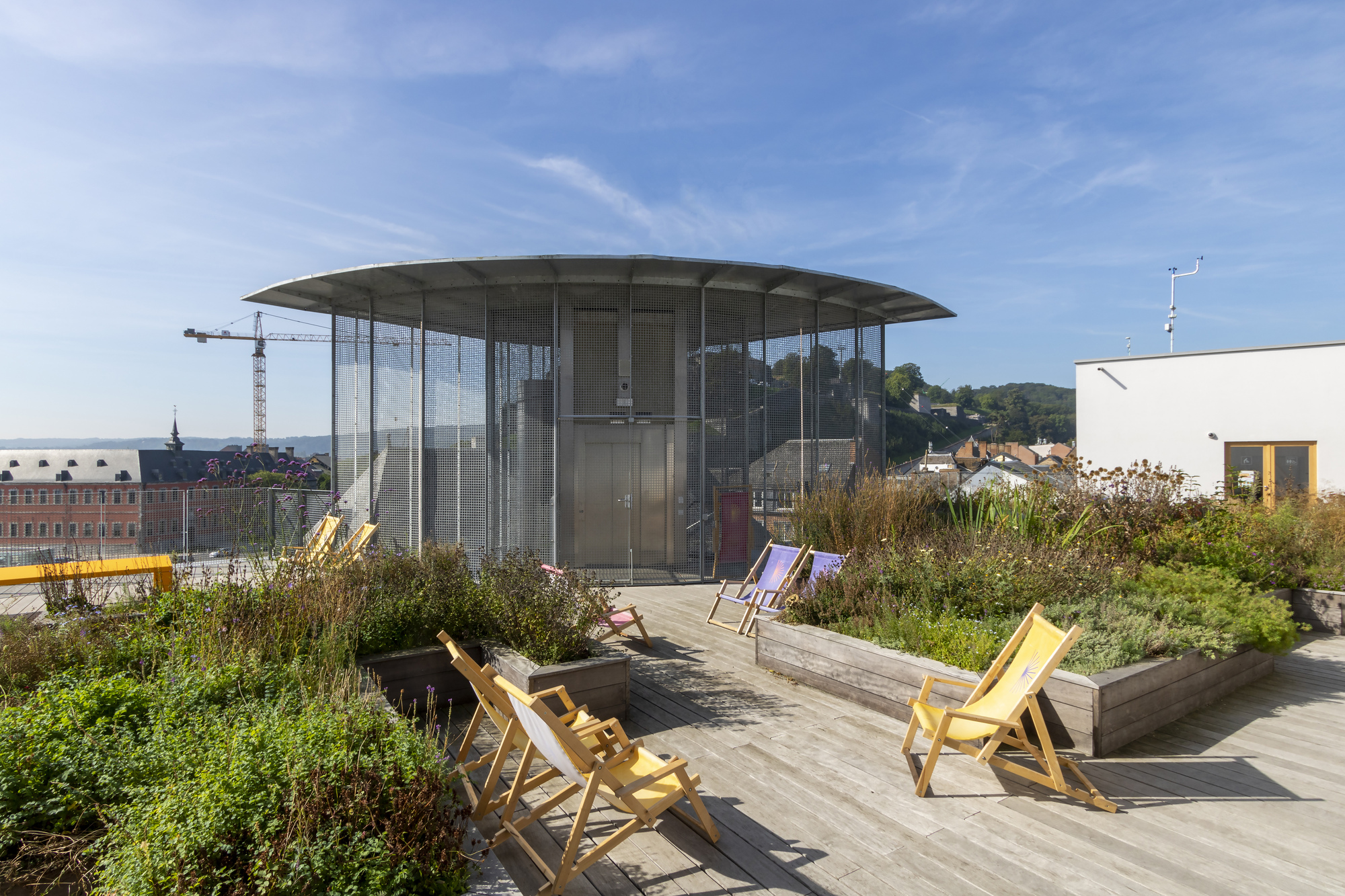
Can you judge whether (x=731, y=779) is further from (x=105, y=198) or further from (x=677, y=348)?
(x=677, y=348)

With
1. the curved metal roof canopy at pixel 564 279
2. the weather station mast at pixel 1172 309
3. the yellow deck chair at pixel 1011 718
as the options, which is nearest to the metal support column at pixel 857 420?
the curved metal roof canopy at pixel 564 279

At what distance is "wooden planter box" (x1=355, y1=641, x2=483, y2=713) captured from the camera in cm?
431

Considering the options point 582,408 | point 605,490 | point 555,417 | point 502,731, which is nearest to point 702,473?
point 605,490

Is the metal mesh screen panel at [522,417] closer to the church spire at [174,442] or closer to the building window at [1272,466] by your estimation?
the building window at [1272,466]

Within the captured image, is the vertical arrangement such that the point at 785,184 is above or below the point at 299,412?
above

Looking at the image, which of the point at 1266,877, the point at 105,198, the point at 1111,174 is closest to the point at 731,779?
the point at 1266,877

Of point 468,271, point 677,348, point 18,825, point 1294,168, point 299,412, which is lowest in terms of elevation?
point 18,825

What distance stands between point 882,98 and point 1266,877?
34.2 ft

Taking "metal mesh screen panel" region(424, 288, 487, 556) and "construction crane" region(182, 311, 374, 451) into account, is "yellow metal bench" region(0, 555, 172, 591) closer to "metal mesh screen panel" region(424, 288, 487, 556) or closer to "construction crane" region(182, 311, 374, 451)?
"metal mesh screen panel" region(424, 288, 487, 556)

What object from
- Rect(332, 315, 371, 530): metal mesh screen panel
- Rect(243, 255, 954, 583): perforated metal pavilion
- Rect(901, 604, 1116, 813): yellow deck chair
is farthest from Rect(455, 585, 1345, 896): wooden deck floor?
Rect(332, 315, 371, 530): metal mesh screen panel

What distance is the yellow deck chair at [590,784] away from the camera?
2.47 meters

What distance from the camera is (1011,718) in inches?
127

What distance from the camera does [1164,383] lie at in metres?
14.0

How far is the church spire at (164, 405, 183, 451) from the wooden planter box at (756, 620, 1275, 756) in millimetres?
69637
